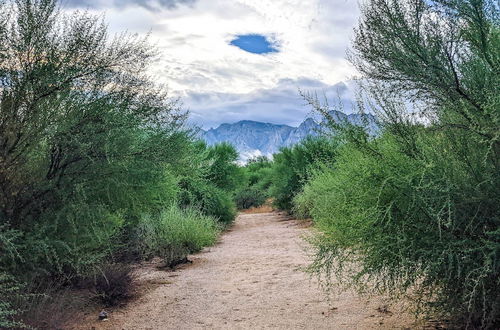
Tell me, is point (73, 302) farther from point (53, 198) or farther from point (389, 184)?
point (389, 184)

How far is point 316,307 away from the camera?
26.3 ft

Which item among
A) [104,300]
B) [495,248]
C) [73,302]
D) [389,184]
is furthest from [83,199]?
[495,248]

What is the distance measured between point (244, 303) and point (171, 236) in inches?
236

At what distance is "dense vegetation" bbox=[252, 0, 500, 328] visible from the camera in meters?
5.27

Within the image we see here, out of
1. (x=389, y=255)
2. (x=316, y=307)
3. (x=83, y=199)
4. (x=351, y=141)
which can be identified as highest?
(x=351, y=141)

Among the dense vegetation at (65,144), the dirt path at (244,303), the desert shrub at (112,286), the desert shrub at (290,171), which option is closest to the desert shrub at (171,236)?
the dirt path at (244,303)

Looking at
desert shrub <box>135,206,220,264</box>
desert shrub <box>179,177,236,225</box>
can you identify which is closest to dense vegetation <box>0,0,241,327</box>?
desert shrub <box>135,206,220,264</box>

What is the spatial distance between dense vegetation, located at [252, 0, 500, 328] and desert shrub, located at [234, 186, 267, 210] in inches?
1339

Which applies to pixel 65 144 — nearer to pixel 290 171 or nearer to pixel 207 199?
pixel 207 199

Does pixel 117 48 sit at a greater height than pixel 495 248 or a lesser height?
greater

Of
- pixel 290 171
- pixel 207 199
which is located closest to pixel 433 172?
pixel 207 199

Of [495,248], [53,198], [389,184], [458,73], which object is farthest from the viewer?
[53,198]

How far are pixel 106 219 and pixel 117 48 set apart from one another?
9.35 feet

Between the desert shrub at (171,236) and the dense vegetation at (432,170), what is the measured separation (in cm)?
767
